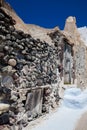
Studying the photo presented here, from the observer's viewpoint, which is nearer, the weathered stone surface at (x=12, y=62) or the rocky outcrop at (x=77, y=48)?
the weathered stone surface at (x=12, y=62)

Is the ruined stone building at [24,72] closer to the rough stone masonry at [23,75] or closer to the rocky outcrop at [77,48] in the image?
the rough stone masonry at [23,75]

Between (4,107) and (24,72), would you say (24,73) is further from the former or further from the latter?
(4,107)

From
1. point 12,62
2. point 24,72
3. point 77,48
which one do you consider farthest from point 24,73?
point 77,48

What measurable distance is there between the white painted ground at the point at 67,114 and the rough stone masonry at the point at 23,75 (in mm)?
567

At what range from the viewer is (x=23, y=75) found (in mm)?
7168

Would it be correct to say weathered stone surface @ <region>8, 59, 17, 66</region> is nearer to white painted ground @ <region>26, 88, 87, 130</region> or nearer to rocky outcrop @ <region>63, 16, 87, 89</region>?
white painted ground @ <region>26, 88, 87, 130</region>

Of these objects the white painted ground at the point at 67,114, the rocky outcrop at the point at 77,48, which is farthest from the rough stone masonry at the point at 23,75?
the rocky outcrop at the point at 77,48

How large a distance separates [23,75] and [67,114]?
4026mm

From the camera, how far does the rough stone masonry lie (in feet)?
19.5

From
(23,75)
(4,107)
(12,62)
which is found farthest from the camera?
(23,75)

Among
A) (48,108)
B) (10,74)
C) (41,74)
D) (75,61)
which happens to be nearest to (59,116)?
(48,108)

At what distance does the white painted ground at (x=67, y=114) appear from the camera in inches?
316

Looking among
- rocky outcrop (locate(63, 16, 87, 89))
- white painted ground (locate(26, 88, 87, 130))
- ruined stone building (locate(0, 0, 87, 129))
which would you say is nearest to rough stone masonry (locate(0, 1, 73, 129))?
ruined stone building (locate(0, 0, 87, 129))

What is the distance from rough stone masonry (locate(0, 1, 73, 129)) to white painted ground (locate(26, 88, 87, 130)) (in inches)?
22.3
